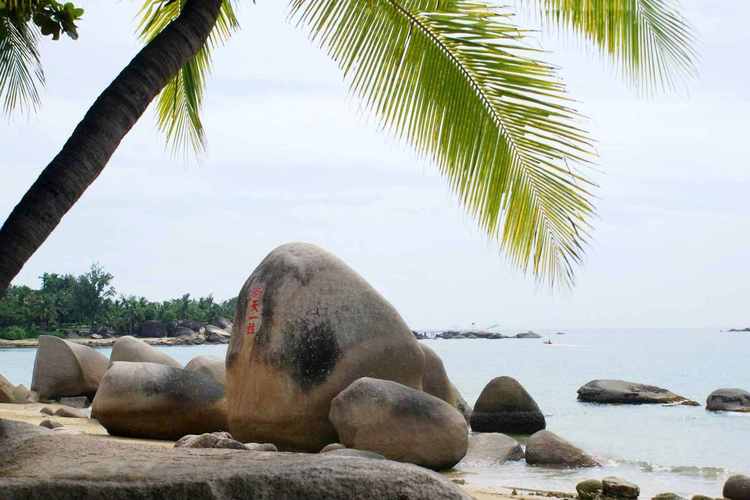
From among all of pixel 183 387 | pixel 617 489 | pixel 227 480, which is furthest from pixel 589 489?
pixel 227 480

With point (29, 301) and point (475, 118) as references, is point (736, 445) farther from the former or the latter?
point (29, 301)

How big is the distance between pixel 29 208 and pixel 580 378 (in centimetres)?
3035

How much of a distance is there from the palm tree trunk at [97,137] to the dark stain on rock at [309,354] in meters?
5.21

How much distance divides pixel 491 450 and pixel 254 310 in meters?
3.24

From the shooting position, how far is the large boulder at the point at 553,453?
9.90 m

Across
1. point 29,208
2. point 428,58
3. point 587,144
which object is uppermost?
point 428,58

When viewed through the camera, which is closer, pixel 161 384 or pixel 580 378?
pixel 161 384

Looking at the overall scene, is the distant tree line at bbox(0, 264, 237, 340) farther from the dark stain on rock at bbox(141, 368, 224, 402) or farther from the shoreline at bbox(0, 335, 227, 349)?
the dark stain on rock at bbox(141, 368, 224, 402)

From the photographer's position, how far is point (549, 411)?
18625 millimetres

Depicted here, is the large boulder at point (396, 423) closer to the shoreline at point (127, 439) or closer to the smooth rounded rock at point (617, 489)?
the shoreline at point (127, 439)

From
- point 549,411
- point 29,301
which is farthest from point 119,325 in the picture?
point 549,411

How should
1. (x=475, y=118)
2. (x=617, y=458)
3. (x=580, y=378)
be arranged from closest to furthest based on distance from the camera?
(x=475, y=118) < (x=617, y=458) < (x=580, y=378)

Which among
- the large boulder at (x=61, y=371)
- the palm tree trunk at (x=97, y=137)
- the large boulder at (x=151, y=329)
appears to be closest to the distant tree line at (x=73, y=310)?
the large boulder at (x=151, y=329)

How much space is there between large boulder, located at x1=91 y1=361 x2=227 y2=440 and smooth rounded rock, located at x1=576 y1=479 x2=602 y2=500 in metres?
4.53
